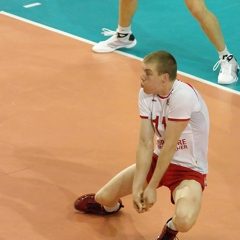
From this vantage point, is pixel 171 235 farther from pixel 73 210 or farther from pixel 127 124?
pixel 127 124

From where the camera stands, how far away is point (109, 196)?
3.69m

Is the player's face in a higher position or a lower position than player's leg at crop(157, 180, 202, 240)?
higher

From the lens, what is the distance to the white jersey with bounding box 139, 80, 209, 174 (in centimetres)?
329

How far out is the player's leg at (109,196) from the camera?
3598mm

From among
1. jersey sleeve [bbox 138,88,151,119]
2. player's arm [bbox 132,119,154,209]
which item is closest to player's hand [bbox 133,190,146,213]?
player's arm [bbox 132,119,154,209]

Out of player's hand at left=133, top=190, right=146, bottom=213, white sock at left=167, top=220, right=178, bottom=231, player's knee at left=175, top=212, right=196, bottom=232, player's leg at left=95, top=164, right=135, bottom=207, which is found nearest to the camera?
player's knee at left=175, top=212, right=196, bottom=232

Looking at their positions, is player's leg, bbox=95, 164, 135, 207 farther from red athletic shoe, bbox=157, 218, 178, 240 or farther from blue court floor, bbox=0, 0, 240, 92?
blue court floor, bbox=0, 0, 240, 92

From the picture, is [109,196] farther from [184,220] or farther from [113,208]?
[184,220]

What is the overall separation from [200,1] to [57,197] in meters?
2.60

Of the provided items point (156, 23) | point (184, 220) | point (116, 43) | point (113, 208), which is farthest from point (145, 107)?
point (156, 23)

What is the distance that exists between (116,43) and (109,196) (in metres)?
3.14

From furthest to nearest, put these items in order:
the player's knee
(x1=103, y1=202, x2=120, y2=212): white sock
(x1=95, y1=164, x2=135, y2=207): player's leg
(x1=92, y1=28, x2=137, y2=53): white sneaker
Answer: (x1=92, y1=28, x2=137, y2=53): white sneaker, (x1=103, y1=202, x2=120, y2=212): white sock, (x1=95, y1=164, x2=135, y2=207): player's leg, the player's knee

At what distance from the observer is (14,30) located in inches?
274

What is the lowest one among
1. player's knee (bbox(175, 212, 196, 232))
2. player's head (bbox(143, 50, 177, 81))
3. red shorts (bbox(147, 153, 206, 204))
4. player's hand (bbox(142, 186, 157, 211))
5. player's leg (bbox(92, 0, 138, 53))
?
player's knee (bbox(175, 212, 196, 232))
